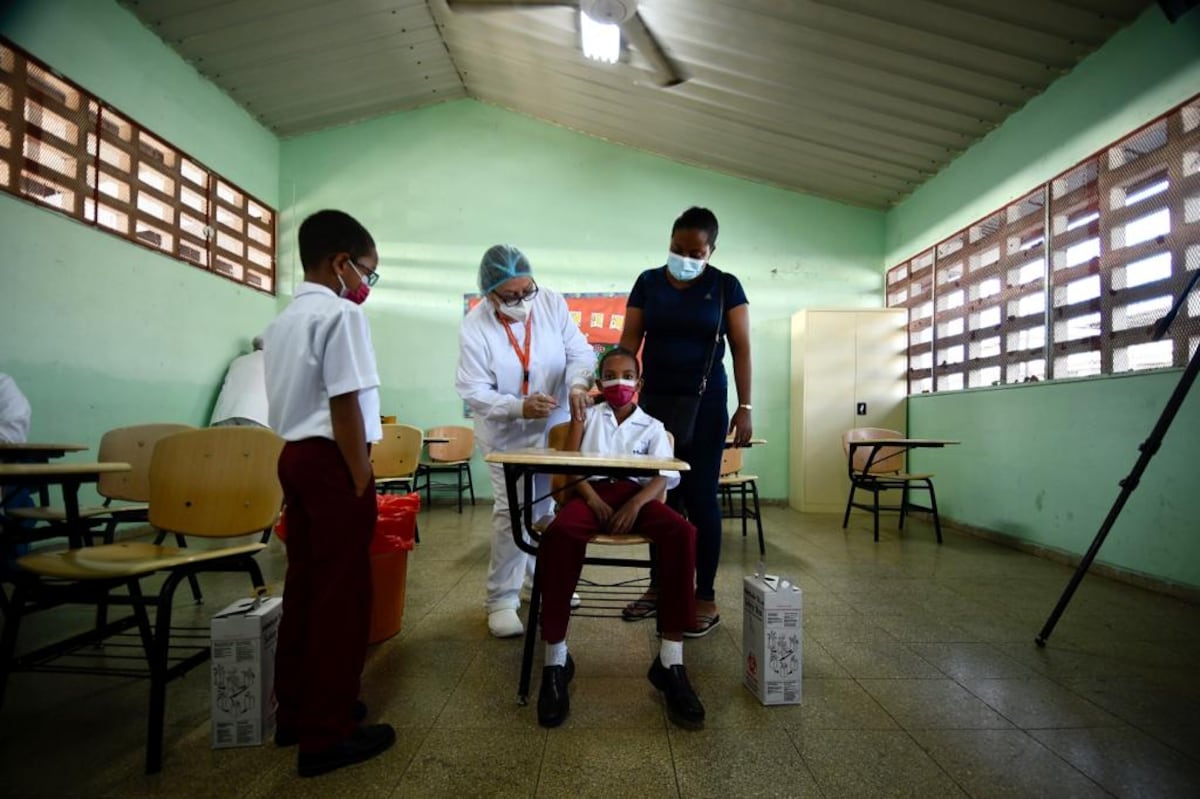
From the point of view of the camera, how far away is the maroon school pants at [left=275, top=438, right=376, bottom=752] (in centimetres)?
124

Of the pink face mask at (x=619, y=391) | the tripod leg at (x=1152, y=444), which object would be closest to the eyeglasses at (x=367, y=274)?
the pink face mask at (x=619, y=391)

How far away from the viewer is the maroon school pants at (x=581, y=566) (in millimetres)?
1554

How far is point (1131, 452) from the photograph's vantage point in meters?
2.89

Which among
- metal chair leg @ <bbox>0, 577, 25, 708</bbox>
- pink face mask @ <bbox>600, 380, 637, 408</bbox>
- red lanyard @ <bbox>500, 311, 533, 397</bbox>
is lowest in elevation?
metal chair leg @ <bbox>0, 577, 25, 708</bbox>

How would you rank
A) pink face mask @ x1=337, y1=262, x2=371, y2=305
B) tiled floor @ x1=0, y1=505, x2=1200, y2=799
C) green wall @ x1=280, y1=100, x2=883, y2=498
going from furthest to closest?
green wall @ x1=280, y1=100, x2=883, y2=498
pink face mask @ x1=337, y1=262, x2=371, y2=305
tiled floor @ x1=0, y1=505, x2=1200, y2=799

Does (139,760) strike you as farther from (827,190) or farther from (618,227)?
(827,190)

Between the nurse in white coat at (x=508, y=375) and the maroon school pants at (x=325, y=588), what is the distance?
2.66ft

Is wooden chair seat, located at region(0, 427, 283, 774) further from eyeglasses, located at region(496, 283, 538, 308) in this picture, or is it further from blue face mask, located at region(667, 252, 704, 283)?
blue face mask, located at region(667, 252, 704, 283)

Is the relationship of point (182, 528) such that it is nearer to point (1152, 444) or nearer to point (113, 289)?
point (1152, 444)

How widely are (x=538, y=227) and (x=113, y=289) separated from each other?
3.48m

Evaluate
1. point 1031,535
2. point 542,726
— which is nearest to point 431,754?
point 542,726

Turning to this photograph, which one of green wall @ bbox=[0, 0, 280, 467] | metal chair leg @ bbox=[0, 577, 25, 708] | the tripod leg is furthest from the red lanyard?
green wall @ bbox=[0, 0, 280, 467]

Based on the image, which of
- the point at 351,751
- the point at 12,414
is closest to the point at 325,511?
the point at 351,751

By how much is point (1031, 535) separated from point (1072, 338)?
51.1 inches
